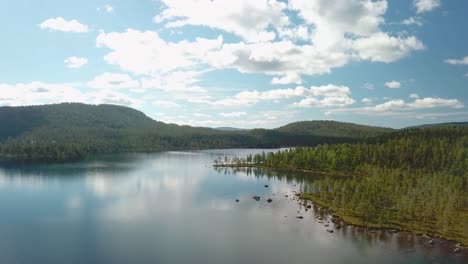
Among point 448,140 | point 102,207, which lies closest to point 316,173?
point 448,140

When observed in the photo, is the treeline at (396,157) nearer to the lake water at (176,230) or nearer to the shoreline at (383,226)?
the lake water at (176,230)

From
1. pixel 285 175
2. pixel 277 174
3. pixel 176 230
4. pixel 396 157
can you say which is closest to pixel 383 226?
pixel 176 230

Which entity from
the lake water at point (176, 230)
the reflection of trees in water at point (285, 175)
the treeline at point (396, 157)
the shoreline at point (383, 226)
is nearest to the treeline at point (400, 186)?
the treeline at point (396, 157)

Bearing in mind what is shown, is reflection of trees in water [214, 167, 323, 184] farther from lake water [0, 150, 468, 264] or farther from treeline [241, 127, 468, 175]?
lake water [0, 150, 468, 264]

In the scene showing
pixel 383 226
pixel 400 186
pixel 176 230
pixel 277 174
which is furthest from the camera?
pixel 277 174

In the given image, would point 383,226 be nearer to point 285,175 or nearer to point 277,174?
point 285,175

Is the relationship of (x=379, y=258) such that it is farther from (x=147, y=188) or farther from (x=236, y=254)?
(x=147, y=188)
